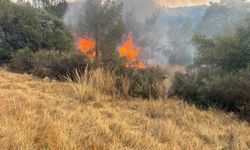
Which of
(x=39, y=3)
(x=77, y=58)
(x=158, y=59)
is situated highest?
(x=39, y=3)

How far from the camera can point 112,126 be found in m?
4.34

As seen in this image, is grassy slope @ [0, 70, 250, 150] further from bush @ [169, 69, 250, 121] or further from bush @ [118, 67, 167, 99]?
bush @ [118, 67, 167, 99]

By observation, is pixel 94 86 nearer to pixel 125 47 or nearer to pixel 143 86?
pixel 143 86

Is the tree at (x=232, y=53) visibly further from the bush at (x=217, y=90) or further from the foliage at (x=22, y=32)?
the foliage at (x=22, y=32)

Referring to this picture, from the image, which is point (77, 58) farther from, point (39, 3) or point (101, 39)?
point (39, 3)

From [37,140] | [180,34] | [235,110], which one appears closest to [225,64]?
[235,110]

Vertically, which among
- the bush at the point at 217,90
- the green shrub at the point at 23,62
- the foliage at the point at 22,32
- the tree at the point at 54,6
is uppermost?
the tree at the point at 54,6

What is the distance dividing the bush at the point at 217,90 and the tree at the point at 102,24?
17345mm

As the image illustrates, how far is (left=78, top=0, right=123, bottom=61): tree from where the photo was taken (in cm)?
2519

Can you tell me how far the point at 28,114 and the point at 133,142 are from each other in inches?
57.4

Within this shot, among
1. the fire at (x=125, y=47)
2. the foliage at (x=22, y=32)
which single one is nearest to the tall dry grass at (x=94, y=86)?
the foliage at (x=22, y=32)

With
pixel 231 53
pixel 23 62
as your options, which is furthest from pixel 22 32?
pixel 231 53

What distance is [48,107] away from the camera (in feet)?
16.6

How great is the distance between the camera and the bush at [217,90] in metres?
6.64
